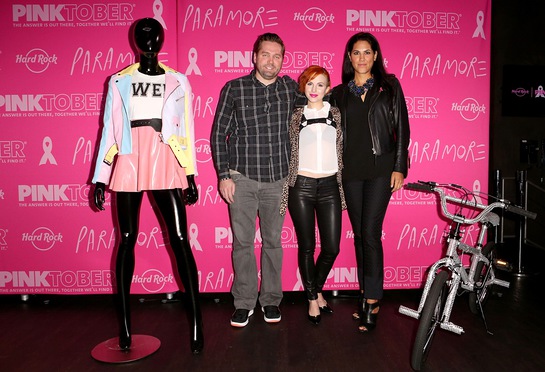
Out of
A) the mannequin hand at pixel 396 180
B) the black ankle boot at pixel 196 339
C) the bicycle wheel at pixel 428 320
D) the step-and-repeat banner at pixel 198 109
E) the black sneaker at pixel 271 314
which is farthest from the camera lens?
the step-and-repeat banner at pixel 198 109

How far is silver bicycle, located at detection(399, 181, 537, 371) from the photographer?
238cm

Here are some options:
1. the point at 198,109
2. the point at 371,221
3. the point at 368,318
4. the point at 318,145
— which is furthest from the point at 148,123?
the point at 368,318

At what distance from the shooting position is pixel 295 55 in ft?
11.6

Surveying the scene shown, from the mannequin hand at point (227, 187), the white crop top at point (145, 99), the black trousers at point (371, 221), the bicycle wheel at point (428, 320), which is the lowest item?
the bicycle wheel at point (428, 320)

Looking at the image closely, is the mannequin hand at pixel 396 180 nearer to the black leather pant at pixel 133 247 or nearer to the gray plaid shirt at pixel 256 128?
the gray plaid shirt at pixel 256 128

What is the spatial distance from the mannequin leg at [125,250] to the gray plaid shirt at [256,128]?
0.65 m

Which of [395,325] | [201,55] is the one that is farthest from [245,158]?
[395,325]

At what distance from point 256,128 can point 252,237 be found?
76 centimetres

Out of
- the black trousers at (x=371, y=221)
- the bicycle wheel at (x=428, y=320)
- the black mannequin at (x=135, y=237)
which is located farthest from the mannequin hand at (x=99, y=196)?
the bicycle wheel at (x=428, y=320)

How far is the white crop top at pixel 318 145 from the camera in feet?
9.61

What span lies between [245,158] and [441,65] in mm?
1809

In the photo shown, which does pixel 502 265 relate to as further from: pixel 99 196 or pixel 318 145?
pixel 99 196

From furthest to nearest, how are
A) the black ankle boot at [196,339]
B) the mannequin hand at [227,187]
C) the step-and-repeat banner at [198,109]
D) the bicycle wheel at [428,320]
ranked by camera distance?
the step-and-repeat banner at [198,109]
the mannequin hand at [227,187]
the black ankle boot at [196,339]
the bicycle wheel at [428,320]

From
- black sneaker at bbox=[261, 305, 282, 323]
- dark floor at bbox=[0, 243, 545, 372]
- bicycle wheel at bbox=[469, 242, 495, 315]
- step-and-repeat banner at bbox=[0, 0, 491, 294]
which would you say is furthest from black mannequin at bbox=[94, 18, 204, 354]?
bicycle wheel at bbox=[469, 242, 495, 315]
